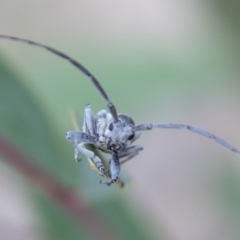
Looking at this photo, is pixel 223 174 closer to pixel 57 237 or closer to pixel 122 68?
pixel 122 68

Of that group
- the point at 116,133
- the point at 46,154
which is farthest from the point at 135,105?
the point at 116,133

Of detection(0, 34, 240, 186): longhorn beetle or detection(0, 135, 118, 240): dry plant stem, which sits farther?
detection(0, 135, 118, 240): dry plant stem

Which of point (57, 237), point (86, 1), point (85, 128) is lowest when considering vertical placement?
point (57, 237)

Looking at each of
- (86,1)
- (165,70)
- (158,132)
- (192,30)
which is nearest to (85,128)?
(165,70)

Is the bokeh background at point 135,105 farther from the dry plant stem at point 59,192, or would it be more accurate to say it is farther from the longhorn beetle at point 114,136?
the longhorn beetle at point 114,136

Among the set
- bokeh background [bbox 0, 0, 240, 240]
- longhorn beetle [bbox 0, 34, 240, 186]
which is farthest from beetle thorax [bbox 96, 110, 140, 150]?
bokeh background [bbox 0, 0, 240, 240]

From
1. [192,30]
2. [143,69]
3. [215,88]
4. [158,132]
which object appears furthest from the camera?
[158,132]

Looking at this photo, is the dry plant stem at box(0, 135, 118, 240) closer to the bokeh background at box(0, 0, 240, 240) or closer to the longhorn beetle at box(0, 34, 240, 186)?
the bokeh background at box(0, 0, 240, 240)
